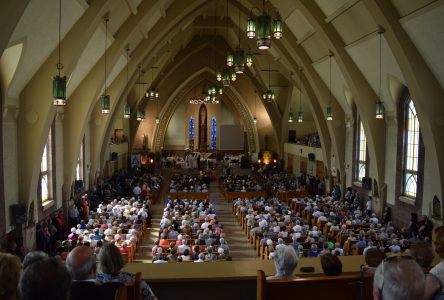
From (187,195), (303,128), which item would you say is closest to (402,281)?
(187,195)

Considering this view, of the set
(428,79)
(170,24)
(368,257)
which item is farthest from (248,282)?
(170,24)

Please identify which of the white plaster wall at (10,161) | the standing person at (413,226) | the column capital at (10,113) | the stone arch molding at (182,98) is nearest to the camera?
the column capital at (10,113)

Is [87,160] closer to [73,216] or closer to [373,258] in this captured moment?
[73,216]

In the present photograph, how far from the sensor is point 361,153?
20.1m

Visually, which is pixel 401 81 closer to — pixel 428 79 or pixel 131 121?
pixel 428 79

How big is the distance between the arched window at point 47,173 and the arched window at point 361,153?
13.6 metres

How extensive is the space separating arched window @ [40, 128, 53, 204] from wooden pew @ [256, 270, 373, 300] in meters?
13.3

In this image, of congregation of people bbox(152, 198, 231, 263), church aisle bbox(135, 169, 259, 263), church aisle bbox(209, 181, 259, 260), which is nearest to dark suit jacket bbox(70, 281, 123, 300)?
congregation of people bbox(152, 198, 231, 263)

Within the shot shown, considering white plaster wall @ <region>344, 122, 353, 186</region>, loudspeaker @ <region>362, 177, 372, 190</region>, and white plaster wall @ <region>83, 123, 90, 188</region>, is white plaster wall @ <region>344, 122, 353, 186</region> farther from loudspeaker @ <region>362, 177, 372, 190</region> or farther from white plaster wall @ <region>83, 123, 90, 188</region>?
white plaster wall @ <region>83, 123, 90, 188</region>

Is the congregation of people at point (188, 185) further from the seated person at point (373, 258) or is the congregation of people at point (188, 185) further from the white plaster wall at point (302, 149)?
the seated person at point (373, 258)

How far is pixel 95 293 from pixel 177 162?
3019cm

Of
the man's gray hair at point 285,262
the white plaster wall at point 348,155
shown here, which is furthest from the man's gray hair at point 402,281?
the white plaster wall at point 348,155

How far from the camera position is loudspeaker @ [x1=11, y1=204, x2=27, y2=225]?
1133 cm

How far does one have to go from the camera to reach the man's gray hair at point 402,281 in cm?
231
